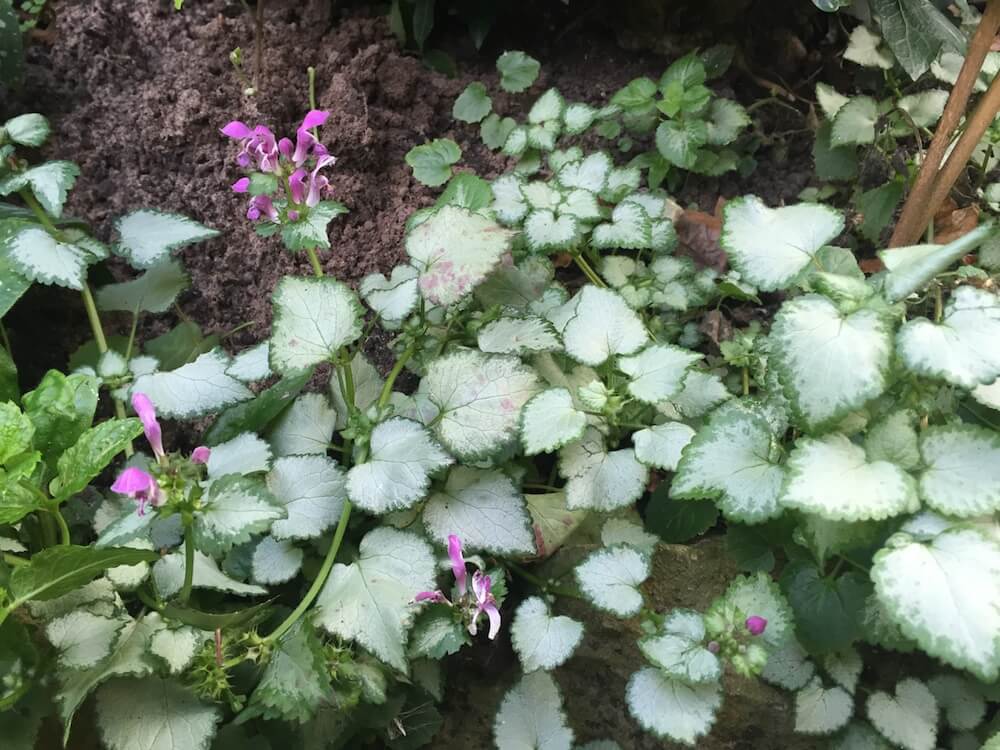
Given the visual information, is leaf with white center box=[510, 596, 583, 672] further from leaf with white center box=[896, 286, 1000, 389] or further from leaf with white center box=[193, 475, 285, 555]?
leaf with white center box=[896, 286, 1000, 389]

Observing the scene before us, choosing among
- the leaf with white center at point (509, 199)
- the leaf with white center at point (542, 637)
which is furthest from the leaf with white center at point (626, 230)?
the leaf with white center at point (542, 637)

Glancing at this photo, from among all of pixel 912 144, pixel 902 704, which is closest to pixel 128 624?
pixel 902 704

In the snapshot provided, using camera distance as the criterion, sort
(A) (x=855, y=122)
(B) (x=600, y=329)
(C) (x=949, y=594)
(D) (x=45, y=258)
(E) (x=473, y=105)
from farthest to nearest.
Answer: (E) (x=473, y=105), (A) (x=855, y=122), (D) (x=45, y=258), (B) (x=600, y=329), (C) (x=949, y=594)

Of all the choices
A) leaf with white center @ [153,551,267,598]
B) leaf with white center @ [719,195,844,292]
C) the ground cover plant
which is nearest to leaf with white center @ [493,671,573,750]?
the ground cover plant

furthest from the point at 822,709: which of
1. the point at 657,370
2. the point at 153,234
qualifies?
the point at 153,234

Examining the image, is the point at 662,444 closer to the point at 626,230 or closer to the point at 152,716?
the point at 626,230

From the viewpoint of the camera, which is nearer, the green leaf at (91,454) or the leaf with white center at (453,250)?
the green leaf at (91,454)

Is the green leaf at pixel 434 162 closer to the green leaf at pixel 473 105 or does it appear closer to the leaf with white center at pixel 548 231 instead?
the green leaf at pixel 473 105
